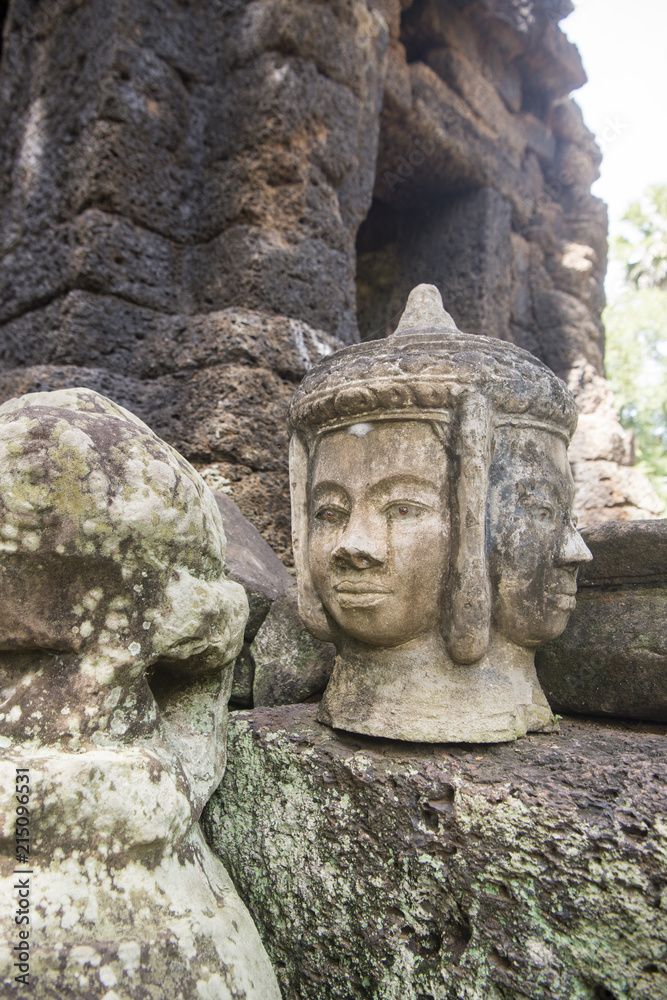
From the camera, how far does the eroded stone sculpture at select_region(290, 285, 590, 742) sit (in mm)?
1562

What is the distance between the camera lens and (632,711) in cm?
172

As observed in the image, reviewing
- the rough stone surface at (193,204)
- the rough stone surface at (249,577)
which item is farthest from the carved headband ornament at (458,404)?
the rough stone surface at (193,204)

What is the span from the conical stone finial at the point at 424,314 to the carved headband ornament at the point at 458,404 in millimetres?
59

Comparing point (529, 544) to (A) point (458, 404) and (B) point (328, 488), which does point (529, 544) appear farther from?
(B) point (328, 488)

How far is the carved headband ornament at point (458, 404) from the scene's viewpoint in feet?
5.10

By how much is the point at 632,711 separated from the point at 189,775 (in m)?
1.02

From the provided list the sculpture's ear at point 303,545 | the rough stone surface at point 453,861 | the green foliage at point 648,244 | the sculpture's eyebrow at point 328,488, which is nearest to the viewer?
the rough stone surface at point 453,861

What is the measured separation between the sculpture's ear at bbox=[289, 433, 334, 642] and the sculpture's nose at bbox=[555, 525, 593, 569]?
563 mm

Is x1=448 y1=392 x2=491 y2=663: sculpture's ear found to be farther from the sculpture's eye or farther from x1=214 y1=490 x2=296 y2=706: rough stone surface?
x1=214 y1=490 x2=296 y2=706: rough stone surface

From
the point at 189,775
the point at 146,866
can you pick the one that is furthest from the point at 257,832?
the point at 146,866

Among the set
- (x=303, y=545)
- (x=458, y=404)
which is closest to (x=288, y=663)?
(x=303, y=545)

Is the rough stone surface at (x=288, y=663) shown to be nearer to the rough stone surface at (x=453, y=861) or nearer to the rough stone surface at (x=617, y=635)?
the rough stone surface at (x=453, y=861)

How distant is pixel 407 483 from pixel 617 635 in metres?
0.65

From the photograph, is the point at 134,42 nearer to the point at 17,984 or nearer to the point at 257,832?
the point at 257,832
